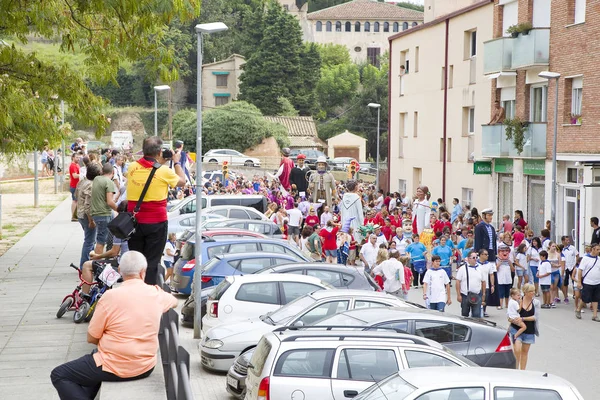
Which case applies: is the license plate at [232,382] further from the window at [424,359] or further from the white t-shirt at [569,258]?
the white t-shirt at [569,258]

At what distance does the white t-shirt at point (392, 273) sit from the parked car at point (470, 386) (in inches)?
387

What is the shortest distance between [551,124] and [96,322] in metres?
29.1

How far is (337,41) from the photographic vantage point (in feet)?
421

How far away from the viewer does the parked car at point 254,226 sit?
26922mm

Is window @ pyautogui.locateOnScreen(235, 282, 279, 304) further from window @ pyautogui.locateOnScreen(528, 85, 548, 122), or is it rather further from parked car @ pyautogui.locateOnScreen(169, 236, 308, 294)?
window @ pyautogui.locateOnScreen(528, 85, 548, 122)

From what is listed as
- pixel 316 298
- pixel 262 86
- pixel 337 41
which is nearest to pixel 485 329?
pixel 316 298

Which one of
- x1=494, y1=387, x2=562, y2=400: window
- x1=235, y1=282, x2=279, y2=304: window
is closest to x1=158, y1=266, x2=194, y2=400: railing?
x1=494, y1=387, x2=562, y2=400: window

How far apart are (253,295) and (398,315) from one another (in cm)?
393

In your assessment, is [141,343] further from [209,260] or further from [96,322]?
[209,260]

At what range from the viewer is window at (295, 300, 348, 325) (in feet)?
45.7

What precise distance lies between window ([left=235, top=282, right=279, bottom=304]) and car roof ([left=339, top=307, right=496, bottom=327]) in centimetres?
281

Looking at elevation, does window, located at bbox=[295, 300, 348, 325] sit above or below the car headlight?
above

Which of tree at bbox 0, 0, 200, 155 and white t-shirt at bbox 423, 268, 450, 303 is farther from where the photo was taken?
white t-shirt at bbox 423, 268, 450, 303

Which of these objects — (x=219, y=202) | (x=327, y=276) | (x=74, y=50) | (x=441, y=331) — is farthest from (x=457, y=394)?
(x=219, y=202)
